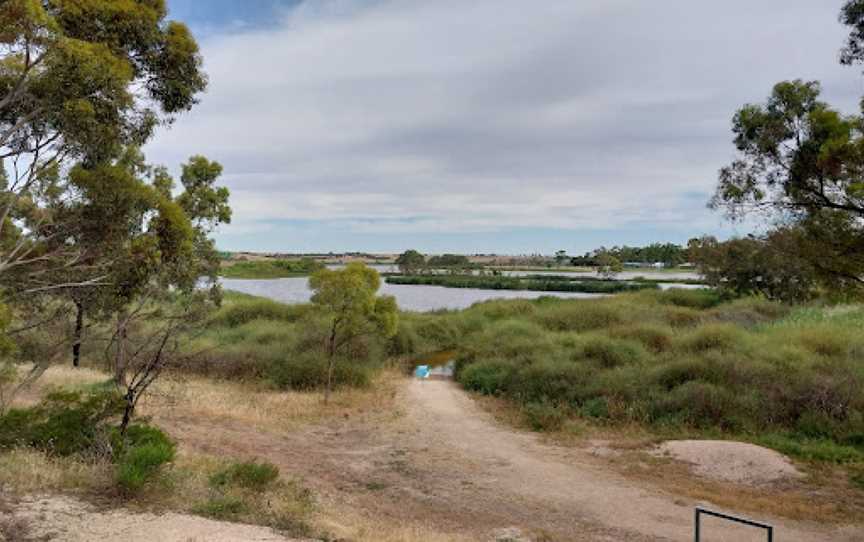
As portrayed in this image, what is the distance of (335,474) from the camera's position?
12875 millimetres

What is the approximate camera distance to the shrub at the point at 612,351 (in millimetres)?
22516

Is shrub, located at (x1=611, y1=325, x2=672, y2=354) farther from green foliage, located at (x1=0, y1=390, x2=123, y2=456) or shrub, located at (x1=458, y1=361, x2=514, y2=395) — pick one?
green foliage, located at (x1=0, y1=390, x2=123, y2=456)

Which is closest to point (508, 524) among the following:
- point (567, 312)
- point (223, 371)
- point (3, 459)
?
point (3, 459)

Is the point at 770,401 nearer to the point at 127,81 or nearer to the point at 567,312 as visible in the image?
the point at 127,81

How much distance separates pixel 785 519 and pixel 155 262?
10153 millimetres

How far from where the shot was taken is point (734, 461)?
13344 millimetres

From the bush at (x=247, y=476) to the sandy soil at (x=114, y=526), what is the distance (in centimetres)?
240

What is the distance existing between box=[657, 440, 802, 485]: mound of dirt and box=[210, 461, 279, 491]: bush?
845 centimetres

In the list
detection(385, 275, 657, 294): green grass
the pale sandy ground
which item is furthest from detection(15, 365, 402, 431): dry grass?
detection(385, 275, 657, 294): green grass

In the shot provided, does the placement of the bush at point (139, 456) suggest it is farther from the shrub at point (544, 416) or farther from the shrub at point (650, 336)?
the shrub at point (650, 336)

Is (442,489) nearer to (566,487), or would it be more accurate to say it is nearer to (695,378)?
(566,487)

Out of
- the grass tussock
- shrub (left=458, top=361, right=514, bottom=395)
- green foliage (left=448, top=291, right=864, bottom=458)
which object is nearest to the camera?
the grass tussock

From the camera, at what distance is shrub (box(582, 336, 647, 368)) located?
22516 millimetres

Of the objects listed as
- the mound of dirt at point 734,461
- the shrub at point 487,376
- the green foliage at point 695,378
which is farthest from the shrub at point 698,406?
the shrub at point 487,376
